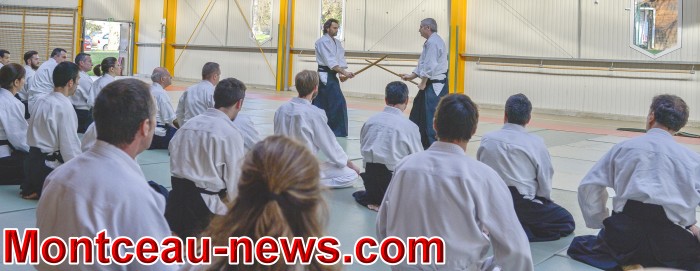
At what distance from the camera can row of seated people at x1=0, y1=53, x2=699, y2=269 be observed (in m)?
2.57

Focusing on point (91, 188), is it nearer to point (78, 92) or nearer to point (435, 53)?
point (435, 53)

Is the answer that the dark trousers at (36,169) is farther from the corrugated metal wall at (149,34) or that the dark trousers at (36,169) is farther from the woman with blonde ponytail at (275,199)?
the corrugated metal wall at (149,34)

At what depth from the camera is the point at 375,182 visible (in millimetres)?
5387

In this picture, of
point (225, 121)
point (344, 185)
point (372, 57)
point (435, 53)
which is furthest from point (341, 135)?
point (372, 57)

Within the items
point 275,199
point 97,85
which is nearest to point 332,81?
point 97,85

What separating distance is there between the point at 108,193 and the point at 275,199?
895mm

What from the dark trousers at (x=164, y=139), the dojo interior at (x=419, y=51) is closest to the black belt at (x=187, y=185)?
the dojo interior at (x=419, y=51)

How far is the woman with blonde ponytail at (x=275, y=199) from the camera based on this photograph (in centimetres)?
143

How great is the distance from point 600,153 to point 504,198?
6851 millimetres

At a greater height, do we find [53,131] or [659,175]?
[53,131]

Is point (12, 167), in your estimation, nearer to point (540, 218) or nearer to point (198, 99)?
point (198, 99)

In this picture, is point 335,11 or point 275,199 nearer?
point 275,199

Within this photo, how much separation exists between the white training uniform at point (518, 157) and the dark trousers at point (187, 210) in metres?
1.85

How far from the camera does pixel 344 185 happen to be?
6234 mm
